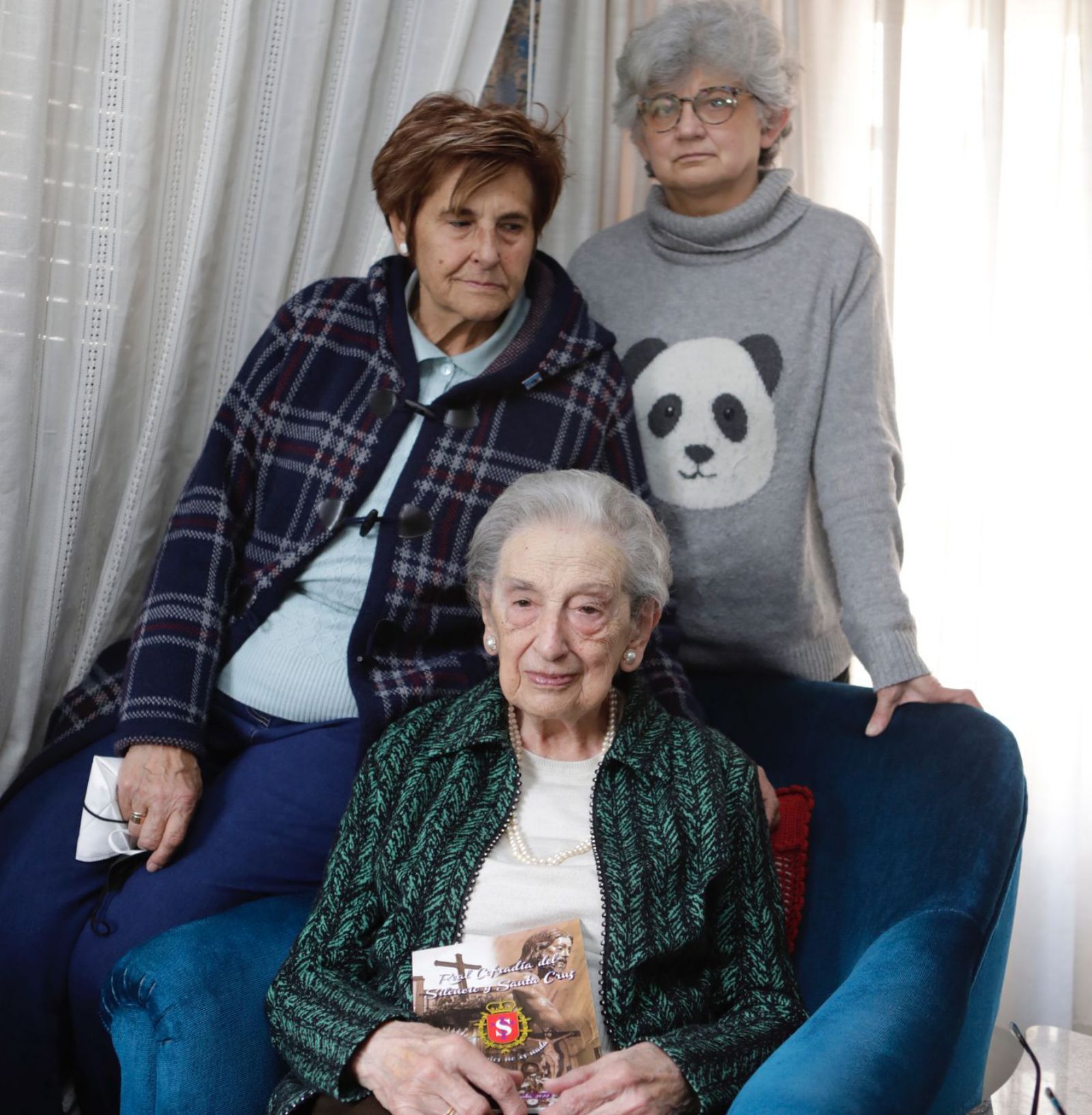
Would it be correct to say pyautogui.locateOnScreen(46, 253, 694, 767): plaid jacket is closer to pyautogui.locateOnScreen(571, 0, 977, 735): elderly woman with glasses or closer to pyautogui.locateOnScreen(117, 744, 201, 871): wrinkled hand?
pyautogui.locateOnScreen(117, 744, 201, 871): wrinkled hand

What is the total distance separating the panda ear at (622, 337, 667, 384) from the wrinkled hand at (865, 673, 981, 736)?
2.18 ft

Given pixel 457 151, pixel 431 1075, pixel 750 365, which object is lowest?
pixel 431 1075

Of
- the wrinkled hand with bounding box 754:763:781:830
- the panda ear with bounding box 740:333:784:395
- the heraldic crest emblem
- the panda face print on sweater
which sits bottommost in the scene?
the heraldic crest emblem

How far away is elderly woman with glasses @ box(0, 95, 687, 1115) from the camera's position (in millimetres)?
1681

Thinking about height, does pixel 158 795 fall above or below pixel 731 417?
below

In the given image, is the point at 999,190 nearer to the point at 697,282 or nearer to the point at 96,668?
the point at 697,282

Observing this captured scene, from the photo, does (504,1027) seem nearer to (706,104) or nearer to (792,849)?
(792,849)

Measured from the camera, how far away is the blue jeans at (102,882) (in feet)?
5.33

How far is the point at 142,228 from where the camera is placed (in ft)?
6.21

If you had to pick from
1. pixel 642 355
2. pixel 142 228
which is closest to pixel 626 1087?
pixel 642 355

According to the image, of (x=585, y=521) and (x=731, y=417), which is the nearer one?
(x=585, y=521)

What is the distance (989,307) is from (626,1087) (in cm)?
192

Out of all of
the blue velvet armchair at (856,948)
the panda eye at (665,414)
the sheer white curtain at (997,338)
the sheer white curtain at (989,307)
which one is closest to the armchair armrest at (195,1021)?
the blue velvet armchair at (856,948)

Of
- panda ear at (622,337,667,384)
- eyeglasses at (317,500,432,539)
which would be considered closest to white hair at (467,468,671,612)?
eyeglasses at (317,500,432,539)
